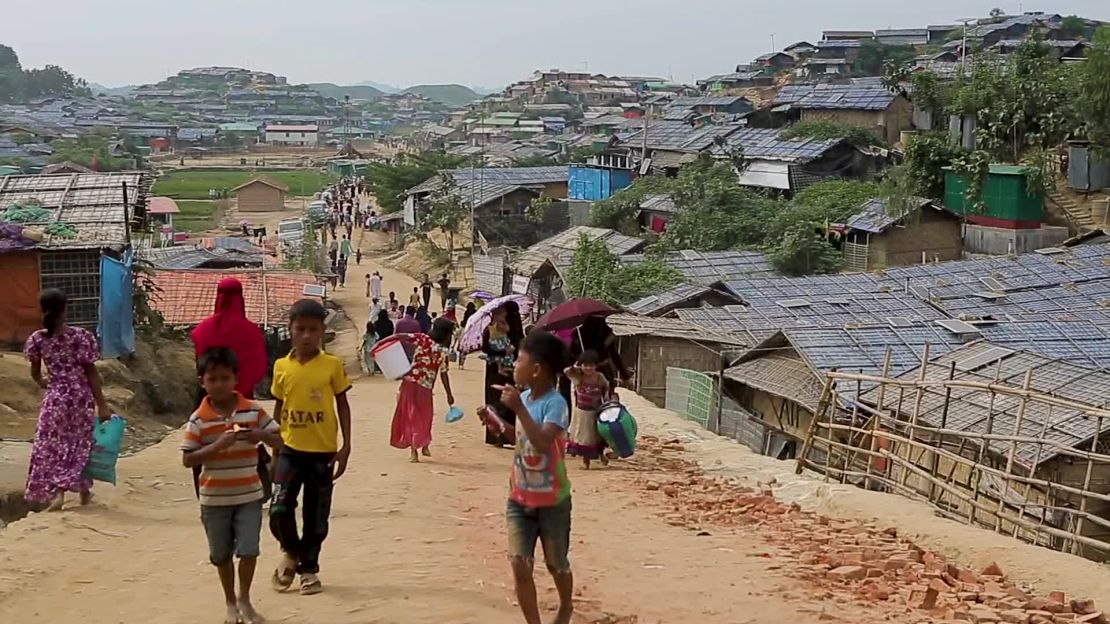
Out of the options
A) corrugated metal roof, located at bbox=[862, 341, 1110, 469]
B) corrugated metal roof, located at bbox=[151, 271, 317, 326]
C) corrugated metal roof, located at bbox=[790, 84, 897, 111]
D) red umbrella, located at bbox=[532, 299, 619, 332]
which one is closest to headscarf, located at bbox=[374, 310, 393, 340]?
corrugated metal roof, located at bbox=[151, 271, 317, 326]

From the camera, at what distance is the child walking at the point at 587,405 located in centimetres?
1037

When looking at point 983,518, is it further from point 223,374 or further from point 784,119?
point 784,119

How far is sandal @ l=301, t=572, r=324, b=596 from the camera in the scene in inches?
245

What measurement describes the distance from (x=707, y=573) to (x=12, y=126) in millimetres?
87168

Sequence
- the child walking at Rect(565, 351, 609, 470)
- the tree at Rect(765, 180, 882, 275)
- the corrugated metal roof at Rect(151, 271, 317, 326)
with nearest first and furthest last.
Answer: the child walking at Rect(565, 351, 609, 470), the corrugated metal roof at Rect(151, 271, 317, 326), the tree at Rect(765, 180, 882, 275)

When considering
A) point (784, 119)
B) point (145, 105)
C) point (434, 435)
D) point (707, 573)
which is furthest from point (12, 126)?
point (707, 573)

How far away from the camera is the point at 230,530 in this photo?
569 cm

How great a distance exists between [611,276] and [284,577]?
2017 centimetres

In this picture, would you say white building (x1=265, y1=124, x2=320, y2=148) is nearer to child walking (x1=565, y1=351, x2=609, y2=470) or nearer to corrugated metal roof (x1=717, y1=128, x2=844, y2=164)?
corrugated metal roof (x1=717, y1=128, x2=844, y2=164)

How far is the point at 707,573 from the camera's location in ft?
23.8

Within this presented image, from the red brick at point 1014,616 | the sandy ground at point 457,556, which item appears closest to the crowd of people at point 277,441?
the sandy ground at point 457,556

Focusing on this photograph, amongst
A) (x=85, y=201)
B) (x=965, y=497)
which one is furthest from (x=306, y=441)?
(x=85, y=201)

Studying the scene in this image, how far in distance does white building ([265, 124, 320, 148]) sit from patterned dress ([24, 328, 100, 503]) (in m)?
117

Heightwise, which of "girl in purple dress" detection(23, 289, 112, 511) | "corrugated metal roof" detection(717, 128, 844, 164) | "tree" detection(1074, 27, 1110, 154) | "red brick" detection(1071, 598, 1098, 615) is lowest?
"red brick" detection(1071, 598, 1098, 615)
